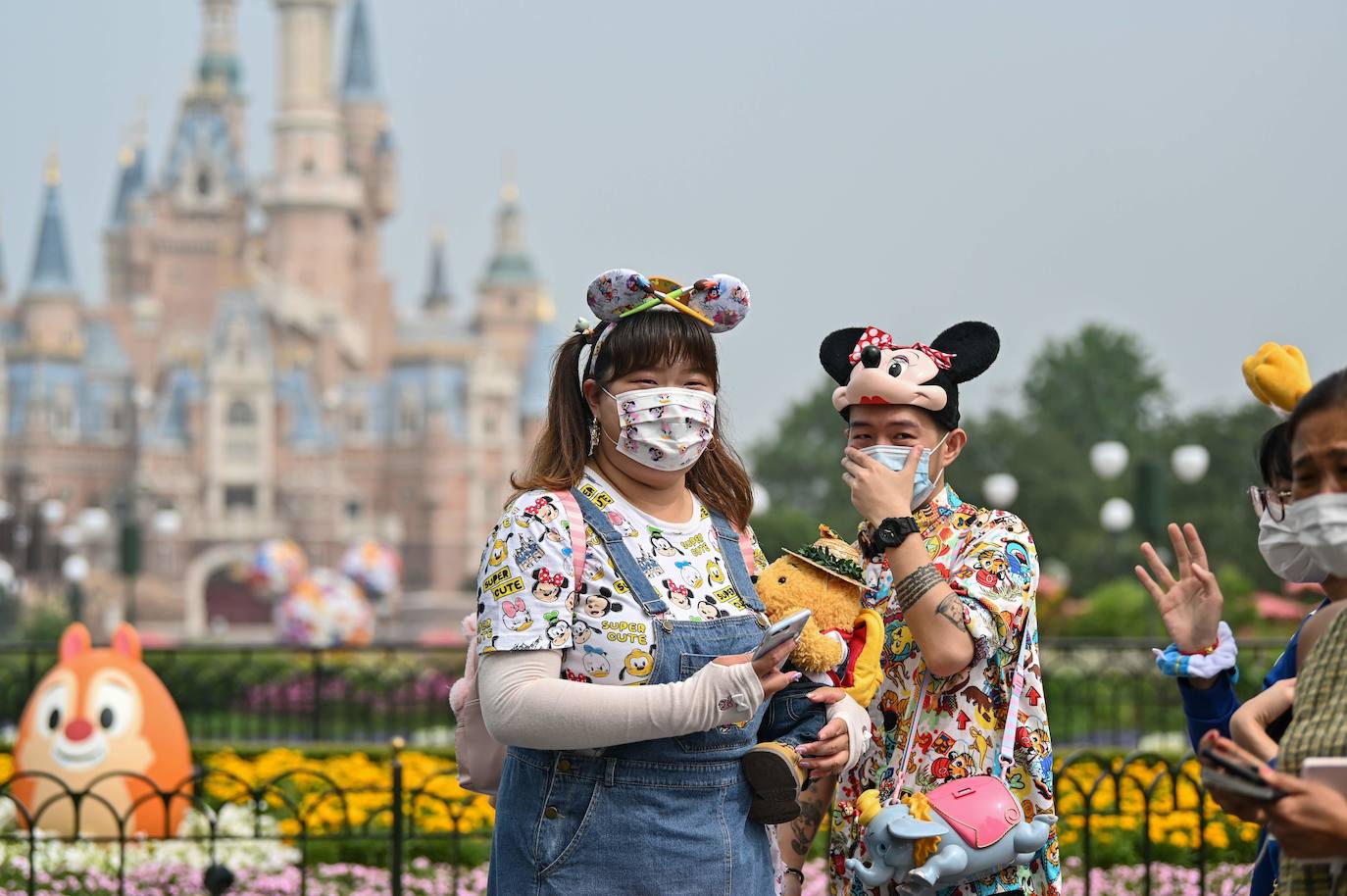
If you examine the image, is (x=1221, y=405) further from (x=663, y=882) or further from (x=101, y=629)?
(x=663, y=882)

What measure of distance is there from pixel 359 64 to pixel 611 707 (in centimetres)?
7386

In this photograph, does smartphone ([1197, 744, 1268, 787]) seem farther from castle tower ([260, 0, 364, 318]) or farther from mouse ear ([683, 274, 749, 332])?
castle tower ([260, 0, 364, 318])

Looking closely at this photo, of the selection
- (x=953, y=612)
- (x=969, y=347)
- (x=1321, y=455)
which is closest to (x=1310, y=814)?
(x=1321, y=455)

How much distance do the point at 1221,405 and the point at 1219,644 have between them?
57.6 metres

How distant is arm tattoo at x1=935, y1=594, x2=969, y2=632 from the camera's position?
2975 mm

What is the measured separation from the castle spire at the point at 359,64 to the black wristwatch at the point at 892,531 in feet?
238

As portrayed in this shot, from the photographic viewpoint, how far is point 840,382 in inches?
136

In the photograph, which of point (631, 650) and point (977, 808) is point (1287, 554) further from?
point (631, 650)

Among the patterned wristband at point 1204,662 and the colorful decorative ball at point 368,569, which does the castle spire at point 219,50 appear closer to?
the colorful decorative ball at point 368,569

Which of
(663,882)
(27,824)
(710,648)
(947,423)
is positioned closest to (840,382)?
(947,423)

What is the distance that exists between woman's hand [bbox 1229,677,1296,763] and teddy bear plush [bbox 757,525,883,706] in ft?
2.19

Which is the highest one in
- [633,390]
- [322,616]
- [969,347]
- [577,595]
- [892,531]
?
[969,347]

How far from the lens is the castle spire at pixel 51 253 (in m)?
65.8

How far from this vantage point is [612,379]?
289cm
